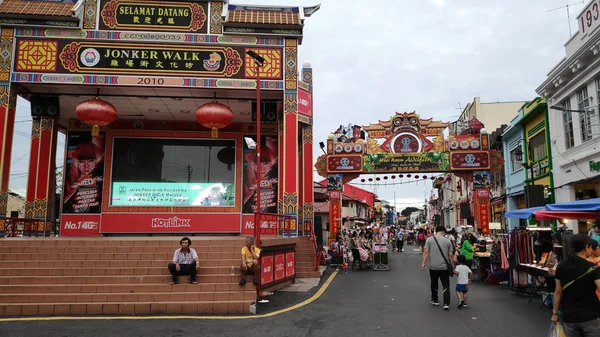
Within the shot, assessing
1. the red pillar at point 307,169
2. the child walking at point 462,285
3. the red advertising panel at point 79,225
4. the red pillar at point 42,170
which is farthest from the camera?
the red pillar at point 307,169

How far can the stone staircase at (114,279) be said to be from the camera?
27.0ft

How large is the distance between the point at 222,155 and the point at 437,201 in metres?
54.8

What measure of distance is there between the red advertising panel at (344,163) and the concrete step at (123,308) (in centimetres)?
1451

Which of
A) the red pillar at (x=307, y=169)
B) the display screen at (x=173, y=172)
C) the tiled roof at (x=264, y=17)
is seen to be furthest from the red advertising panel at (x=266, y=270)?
the tiled roof at (x=264, y=17)

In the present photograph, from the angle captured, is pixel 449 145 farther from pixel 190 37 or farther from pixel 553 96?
pixel 190 37

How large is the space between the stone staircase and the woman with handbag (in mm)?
5499

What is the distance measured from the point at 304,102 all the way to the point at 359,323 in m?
9.02

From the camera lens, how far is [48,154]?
50.6ft

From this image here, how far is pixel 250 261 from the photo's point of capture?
915 centimetres

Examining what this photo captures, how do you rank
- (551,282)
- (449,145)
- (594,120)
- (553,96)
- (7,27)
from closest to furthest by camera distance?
(551,282), (7,27), (594,120), (553,96), (449,145)

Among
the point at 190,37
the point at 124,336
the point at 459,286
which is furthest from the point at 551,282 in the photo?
the point at 190,37

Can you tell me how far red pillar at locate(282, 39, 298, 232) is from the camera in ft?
43.4

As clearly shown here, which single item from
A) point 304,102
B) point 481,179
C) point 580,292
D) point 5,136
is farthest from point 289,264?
point 481,179

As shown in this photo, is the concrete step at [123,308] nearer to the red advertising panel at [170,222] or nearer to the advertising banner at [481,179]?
the red advertising panel at [170,222]
